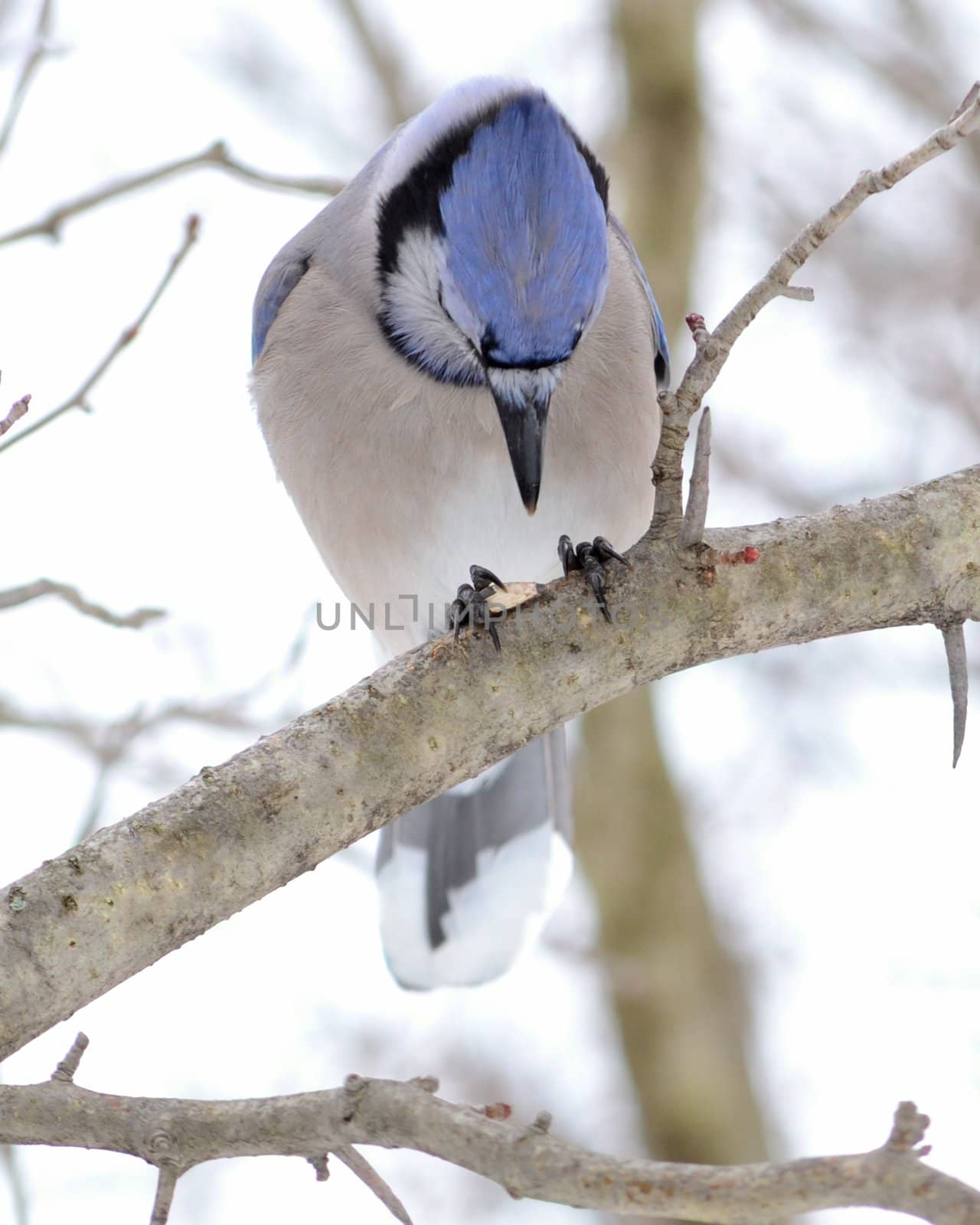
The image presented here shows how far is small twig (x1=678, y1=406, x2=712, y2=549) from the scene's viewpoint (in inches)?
55.6

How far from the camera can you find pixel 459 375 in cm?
231

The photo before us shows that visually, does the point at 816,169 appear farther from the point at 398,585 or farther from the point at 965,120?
the point at 965,120

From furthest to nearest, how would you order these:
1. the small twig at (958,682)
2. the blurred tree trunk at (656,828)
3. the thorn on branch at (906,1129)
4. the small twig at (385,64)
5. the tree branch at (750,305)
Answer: the small twig at (385,64), the blurred tree trunk at (656,828), the small twig at (958,682), the tree branch at (750,305), the thorn on branch at (906,1129)

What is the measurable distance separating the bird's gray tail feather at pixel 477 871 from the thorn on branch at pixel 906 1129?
1.94 metres

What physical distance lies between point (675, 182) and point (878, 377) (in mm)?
836

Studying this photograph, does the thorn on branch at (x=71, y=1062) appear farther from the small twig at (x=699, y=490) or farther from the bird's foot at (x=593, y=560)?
the small twig at (x=699, y=490)

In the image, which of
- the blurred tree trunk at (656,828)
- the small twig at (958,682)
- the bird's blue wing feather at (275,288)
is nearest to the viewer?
the small twig at (958,682)

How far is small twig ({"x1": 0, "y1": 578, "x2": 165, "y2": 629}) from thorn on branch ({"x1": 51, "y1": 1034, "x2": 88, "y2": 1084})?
615 millimetres

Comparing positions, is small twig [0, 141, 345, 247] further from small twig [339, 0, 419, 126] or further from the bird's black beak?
small twig [339, 0, 419, 126]

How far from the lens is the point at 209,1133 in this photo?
1242mm

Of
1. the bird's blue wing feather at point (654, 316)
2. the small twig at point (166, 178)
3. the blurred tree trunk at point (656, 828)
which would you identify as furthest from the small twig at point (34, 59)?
Answer: the blurred tree trunk at point (656, 828)

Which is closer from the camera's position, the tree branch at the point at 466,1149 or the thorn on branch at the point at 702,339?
the tree branch at the point at 466,1149

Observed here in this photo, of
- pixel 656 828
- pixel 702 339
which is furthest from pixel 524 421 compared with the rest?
pixel 656 828

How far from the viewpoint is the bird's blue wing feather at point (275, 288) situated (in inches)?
103
